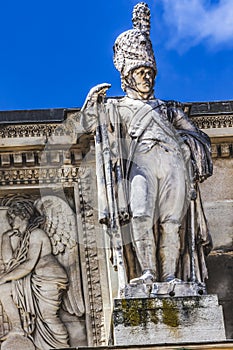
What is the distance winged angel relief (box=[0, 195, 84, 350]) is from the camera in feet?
57.4

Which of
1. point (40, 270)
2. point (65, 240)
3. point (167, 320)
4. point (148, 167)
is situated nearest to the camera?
point (167, 320)

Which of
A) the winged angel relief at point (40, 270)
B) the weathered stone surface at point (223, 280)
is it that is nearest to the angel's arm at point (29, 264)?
the winged angel relief at point (40, 270)

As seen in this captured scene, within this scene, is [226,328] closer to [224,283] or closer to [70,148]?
[224,283]

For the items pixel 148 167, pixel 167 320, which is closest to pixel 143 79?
pixel 148 167

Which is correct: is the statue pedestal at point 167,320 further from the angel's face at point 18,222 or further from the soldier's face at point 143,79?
the soldier's face at point 143,79

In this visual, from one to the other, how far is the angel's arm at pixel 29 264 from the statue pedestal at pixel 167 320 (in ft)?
5.13

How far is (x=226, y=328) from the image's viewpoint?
58.1ft

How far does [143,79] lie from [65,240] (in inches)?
71.0

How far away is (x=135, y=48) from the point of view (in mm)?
17766

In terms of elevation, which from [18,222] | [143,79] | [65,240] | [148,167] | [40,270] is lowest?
[40,270]

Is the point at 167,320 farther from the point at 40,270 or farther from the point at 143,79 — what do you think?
the point at 143,79

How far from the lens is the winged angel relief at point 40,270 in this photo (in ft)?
57.4

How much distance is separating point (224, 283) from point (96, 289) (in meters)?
1.33

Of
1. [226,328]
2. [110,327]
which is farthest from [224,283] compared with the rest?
[110,327]
